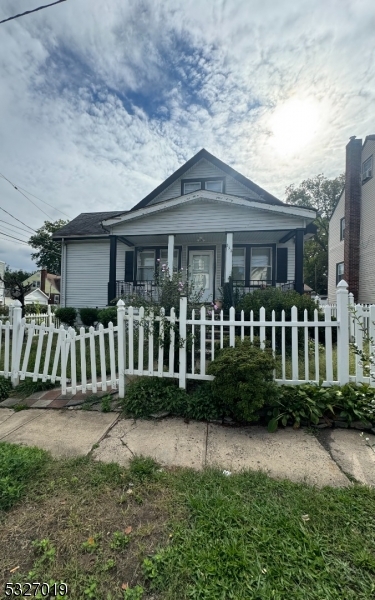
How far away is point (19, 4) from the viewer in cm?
403

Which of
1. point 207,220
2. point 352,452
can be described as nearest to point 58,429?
point 352,452

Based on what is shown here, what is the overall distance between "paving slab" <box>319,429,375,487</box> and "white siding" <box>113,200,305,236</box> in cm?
741

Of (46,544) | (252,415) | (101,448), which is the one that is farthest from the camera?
(252,415)

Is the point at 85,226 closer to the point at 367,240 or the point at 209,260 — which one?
the point at 209,260

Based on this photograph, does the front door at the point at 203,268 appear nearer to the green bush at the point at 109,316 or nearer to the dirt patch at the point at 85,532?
the green bush at the point at 109,316

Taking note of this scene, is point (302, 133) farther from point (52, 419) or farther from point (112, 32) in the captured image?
point (52, 419)

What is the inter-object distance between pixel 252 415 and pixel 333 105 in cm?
834

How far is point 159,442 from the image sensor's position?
113 inches

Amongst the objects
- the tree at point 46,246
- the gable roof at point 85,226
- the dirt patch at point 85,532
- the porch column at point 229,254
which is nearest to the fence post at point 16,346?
the dirt patch at point 85,532

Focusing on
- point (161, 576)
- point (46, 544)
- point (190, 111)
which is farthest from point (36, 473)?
point (190, 111)

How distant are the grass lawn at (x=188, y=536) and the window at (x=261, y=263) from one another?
9.64 meters

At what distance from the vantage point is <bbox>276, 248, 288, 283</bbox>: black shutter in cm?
1074

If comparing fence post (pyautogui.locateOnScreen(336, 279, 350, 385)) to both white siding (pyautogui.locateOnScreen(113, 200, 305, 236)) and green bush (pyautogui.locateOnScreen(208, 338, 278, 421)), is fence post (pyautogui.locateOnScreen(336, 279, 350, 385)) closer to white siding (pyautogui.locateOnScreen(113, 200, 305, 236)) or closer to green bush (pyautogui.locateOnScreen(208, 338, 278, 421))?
green bush (pyautogui.locateOnScreen(208, 338, 278, 421))

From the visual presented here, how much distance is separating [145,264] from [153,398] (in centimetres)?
905
